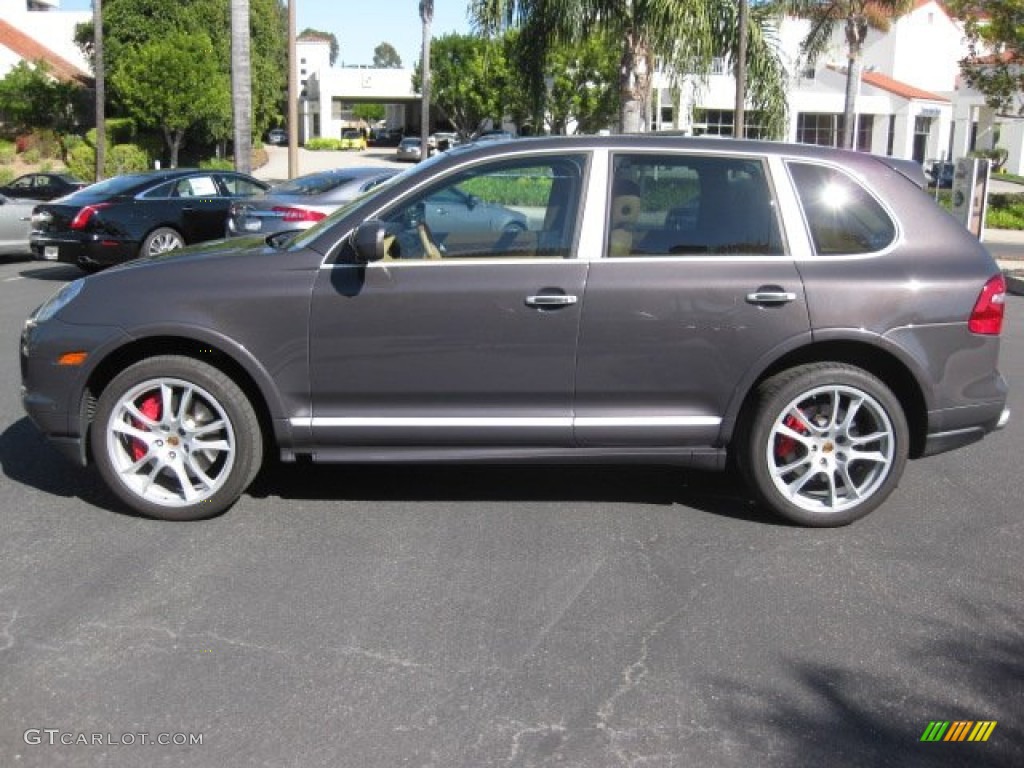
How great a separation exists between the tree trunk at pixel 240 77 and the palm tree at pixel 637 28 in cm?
635

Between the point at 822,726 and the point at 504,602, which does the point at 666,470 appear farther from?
the point at 822,726

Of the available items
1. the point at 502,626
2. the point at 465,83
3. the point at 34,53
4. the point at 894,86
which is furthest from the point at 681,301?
the point at 34,53

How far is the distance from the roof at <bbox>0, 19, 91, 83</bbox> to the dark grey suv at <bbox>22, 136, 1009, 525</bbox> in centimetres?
5139

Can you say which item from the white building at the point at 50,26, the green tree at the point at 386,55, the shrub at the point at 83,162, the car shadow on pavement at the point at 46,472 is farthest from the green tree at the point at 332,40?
the car shadow on pavement at the point at 46,472

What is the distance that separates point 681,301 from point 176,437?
2.46 meters

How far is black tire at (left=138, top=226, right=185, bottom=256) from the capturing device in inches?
585

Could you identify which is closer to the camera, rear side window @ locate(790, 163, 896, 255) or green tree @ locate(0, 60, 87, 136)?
rear side window @ locate(790, 163, 896, 255)

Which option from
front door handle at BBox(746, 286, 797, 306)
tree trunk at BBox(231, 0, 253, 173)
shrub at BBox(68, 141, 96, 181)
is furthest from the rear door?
shrub at BBox(68, 141, 96, 181)

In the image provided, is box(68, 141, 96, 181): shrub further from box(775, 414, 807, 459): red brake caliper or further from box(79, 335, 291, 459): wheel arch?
box(775, 414, 807, 459): red brake caliper

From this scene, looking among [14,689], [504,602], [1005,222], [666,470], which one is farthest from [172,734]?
[1005,222]

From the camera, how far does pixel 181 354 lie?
532 cm

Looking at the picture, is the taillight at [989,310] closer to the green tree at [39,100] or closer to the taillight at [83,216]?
the taillight at [83,216]

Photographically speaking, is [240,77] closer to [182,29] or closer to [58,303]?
[58,303]

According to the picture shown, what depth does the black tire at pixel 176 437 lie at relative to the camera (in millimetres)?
5180
